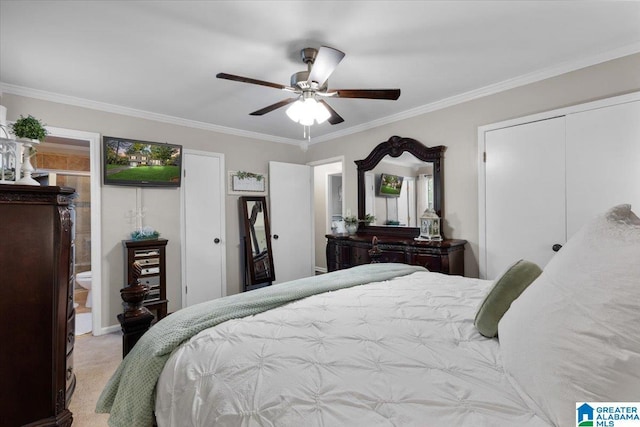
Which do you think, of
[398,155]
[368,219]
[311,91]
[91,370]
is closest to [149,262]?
[91,370]

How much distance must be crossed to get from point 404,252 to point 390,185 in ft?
3.41

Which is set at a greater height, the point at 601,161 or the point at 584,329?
the point at 601,161

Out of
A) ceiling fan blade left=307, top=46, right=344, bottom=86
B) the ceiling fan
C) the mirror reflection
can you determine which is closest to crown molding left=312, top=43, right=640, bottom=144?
the mirror reflection

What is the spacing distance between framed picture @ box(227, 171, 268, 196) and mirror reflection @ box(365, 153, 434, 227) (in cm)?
163

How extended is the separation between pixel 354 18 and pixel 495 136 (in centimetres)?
194

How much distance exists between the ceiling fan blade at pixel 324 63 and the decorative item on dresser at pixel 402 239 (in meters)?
1.63

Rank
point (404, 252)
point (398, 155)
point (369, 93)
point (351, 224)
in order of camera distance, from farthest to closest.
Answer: point (351, 224), point (398, 155), point (404, 252), point (369, 93)

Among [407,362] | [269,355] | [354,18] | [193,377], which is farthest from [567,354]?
[354,18]

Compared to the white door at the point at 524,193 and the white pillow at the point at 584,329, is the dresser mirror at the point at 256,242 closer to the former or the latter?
the white door at the point at 524,193

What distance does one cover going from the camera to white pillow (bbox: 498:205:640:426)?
2.17 ft

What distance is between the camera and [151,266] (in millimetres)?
3352

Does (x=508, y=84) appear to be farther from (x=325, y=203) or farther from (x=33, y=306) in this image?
(x=33, y=306)

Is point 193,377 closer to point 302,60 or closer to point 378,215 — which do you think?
point 302,60

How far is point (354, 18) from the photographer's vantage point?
1.89m
